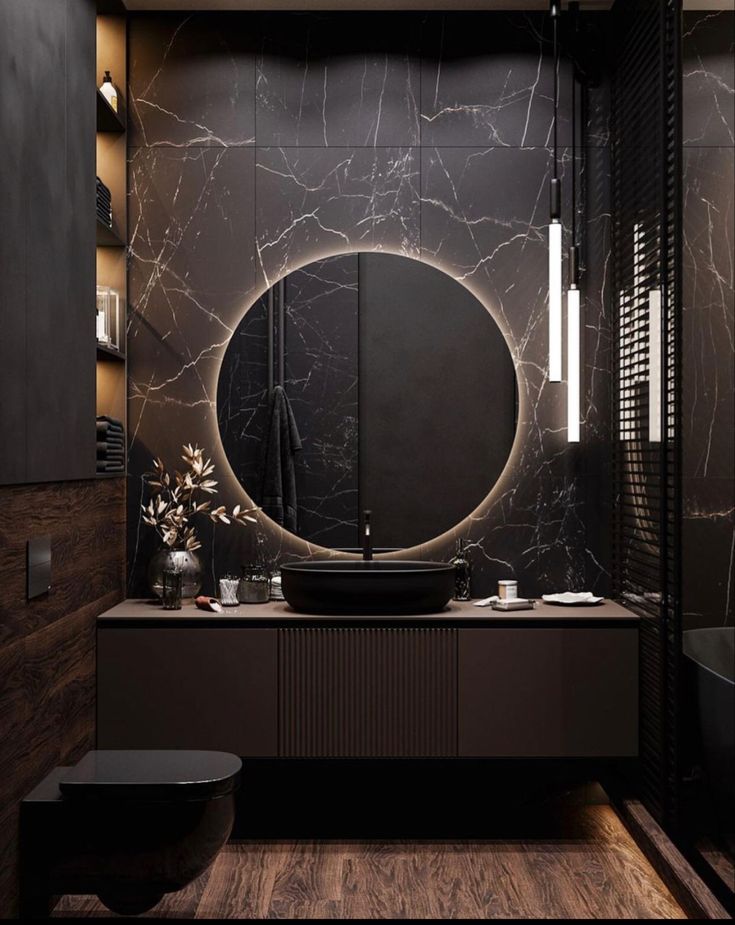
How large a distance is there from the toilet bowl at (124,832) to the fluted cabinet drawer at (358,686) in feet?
2.30

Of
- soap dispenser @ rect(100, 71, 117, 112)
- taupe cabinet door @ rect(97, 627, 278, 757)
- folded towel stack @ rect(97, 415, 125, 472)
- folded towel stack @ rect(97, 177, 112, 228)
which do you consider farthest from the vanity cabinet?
soap dispenser @ rect(100, 71, 117, 112)

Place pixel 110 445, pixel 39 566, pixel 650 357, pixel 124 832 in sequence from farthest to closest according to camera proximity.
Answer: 1. pixel 110 445
2. pixel 650 357
3. pixel 39 566
4. pixel 124 832

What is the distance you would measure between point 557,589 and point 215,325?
5.72 feet

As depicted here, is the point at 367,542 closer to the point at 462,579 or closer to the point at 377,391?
the point at 462,579

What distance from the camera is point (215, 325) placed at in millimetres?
3787

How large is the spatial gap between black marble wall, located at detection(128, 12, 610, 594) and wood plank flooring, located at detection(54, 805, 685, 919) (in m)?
1.01

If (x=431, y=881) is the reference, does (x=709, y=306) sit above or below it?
above

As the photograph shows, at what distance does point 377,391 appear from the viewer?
3779 millimetres

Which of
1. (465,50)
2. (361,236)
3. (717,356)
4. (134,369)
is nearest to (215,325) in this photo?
(134,369)

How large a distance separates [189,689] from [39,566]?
0.84 metres

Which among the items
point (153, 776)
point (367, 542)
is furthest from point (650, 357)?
point (153, 776)

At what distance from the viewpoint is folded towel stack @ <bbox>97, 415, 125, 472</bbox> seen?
339 centimetres

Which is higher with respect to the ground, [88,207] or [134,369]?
[88,207]

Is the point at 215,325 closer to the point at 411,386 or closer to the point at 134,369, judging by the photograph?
the point at 134,369
